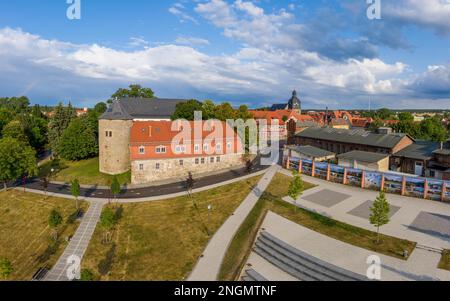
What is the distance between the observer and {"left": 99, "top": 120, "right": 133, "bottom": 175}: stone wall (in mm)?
43000

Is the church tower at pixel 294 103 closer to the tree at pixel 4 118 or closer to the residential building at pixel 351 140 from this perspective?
the residential building at pixel 351 140

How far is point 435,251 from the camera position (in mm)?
19109

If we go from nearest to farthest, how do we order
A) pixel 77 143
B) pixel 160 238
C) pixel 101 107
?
pixel 160 238, pixel 77 143, pixel 101 107

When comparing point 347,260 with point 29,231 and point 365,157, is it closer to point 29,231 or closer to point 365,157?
point 365,157

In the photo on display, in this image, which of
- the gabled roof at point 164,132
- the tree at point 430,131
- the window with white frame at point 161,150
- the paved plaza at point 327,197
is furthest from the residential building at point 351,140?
the window with white frame at point 161,150

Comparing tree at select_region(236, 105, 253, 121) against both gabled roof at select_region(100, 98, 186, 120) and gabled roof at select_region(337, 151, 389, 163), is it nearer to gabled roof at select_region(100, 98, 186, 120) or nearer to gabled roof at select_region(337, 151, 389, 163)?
gabled roof at select_region(100, 98, 186, 120)

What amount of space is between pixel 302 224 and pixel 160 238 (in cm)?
1191

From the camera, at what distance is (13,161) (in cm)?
3925

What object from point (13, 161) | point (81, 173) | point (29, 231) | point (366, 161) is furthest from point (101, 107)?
point (366, 161)

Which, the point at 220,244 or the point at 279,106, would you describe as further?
the point at 279,106

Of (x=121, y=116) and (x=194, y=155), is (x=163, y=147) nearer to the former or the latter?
(x=194, y=155)
